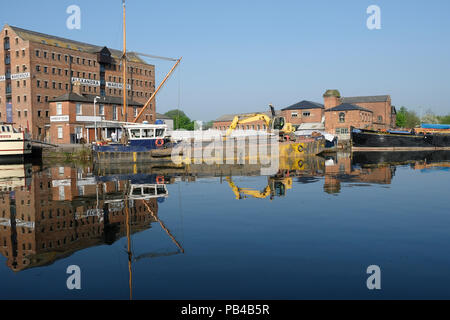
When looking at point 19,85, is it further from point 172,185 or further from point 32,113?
point 172,185

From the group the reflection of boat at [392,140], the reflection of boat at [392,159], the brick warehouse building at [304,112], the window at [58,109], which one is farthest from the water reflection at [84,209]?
the brick warehouse building at [304,112]

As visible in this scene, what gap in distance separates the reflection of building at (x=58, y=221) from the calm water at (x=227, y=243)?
4cm

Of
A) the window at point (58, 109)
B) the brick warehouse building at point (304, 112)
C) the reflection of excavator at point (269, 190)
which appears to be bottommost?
the reflection of excavator at point (269, 190)

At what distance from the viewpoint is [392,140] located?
65562mm

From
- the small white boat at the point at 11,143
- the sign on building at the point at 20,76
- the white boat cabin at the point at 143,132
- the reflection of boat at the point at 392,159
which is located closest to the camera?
the reflection of boat at the point at 392,159

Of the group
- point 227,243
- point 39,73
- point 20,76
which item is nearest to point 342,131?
point 39,73

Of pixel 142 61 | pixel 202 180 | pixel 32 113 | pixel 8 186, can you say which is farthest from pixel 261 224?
pixel 142 61

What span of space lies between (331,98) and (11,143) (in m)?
77.7

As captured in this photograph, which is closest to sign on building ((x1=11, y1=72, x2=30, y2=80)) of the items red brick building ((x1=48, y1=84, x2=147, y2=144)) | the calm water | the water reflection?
red brick building ((x1=48, y1=84, x2=147, y2=144))

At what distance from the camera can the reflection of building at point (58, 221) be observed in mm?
10148

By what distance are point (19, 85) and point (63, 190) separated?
189 feet

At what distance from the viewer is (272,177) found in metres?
26.6

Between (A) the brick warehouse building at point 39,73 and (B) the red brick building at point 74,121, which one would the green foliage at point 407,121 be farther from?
(B) the red brick building at point 74,121
